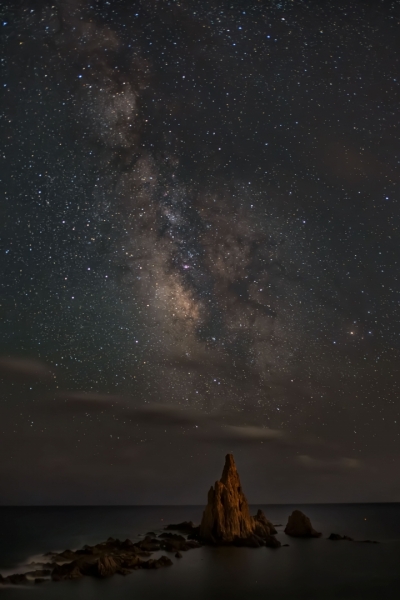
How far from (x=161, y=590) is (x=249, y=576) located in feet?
27.8

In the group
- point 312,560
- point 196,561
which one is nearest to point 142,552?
point 196,561

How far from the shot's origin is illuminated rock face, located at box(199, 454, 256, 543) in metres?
55.0

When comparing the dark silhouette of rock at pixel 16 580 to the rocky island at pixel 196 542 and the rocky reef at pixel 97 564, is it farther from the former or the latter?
the rocky island at pixel 196 542

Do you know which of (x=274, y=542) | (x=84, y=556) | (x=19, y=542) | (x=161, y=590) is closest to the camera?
(x=161, y=590)

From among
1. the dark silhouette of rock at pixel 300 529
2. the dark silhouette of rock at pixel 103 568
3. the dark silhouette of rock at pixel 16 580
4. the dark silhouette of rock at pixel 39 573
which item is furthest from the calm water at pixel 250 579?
the dark silhouette of rock at pixel 300 529

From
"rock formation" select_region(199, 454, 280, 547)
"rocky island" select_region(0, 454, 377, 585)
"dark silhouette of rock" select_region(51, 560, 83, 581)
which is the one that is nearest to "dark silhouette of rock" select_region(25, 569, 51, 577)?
"rocky island" select_region(0, 454, 377, 585)

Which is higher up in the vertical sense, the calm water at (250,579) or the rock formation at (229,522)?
the rock formation at (229,522)

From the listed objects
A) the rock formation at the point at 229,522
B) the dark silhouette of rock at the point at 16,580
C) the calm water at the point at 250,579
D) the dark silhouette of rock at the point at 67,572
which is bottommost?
the calm water at the point at 250,579

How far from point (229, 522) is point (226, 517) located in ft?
2.06

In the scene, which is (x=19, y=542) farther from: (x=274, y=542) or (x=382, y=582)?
(x=382, y=582)

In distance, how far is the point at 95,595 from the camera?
30.5 metres

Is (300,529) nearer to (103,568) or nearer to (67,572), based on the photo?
(103,568)

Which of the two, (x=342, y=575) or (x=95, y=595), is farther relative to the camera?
(x=342, y=575)

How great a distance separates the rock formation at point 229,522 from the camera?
179 feet
